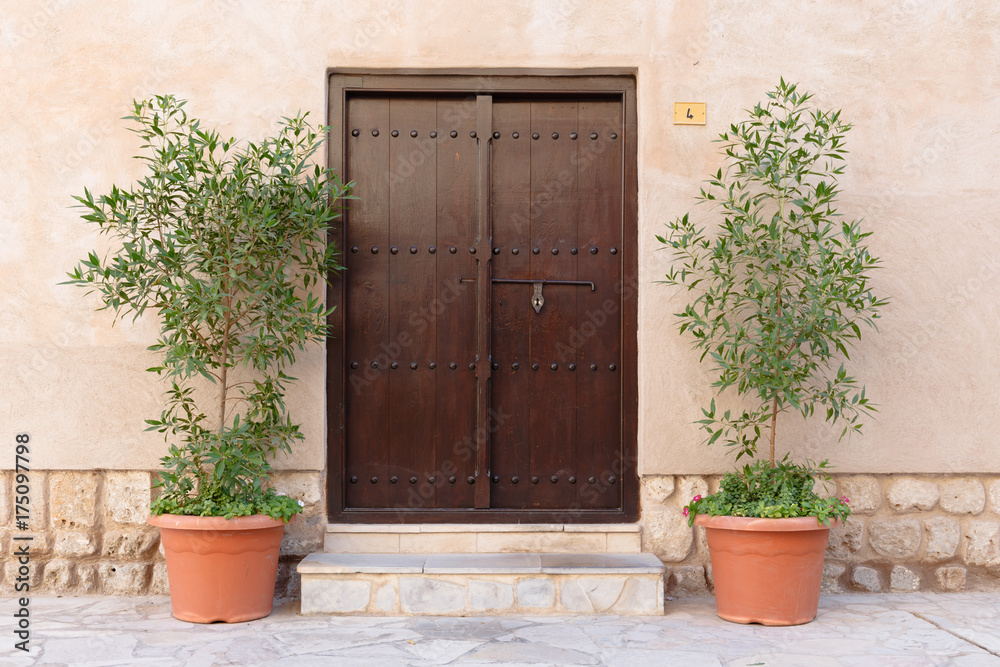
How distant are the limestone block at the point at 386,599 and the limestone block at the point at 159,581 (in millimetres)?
1055

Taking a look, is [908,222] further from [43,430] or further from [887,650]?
[43,430]

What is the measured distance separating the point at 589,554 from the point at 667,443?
62cm

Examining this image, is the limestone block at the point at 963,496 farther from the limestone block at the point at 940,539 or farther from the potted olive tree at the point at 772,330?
the potted olive tree at the point at 772,330

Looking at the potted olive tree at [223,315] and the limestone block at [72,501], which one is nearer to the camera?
the potted olive tree at [223,315]

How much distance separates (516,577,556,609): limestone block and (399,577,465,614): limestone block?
246 mm

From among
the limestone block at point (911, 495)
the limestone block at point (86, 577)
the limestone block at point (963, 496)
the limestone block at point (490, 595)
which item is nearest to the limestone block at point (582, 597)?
the limestone block at point (490, 595)

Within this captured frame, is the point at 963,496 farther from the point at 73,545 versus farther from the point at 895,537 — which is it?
the point at 73,545

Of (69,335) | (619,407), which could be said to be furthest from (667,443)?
(69,335)

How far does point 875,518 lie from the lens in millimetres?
3893

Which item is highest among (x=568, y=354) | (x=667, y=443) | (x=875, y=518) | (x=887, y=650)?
(x=568, y=354)

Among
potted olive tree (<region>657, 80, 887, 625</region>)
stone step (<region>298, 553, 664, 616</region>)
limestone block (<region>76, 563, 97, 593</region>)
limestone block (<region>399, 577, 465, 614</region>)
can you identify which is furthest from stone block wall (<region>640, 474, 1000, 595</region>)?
limestone block (<region>76, 563, 97, 593</region>)

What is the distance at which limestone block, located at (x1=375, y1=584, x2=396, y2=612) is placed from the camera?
3.46 m

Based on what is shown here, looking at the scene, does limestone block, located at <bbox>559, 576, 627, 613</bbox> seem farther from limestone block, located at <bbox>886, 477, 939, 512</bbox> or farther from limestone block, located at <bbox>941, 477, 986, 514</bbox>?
limestone block, located at <bbox>941, 477, 986, 514</bbox>

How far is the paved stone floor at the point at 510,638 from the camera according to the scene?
114 inches
